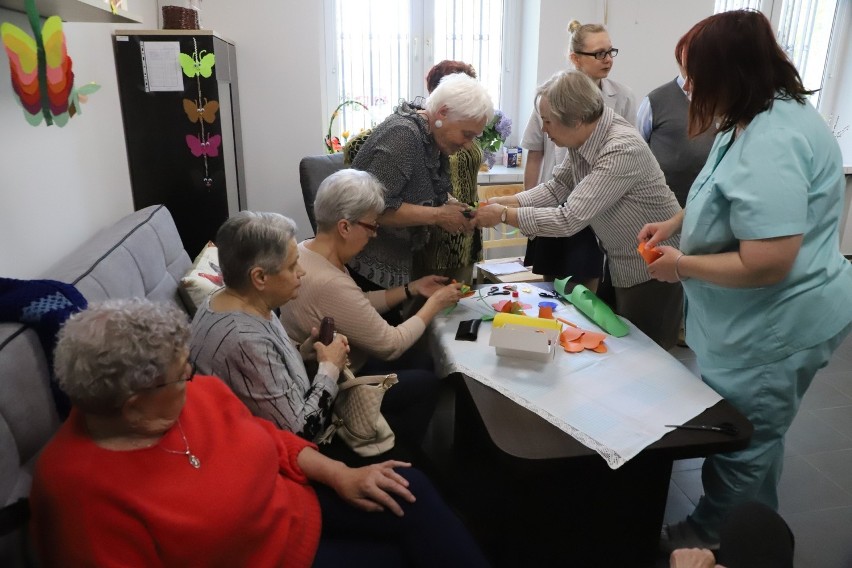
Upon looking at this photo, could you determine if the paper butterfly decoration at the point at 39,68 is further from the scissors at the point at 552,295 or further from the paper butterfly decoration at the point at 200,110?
the scissors at the point at 552,295

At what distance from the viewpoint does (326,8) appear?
152 inches

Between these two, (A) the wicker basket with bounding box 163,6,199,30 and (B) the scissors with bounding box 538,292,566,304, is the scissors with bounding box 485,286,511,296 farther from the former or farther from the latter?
(A) the wicker basket with bounding box 163,6,199,30

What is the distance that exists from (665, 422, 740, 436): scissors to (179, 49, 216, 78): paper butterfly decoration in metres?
2.49

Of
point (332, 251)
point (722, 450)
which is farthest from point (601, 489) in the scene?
point (332, 251)

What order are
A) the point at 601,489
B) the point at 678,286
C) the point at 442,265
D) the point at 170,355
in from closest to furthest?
the point at 170,355, the point at 601,489, the point at 678,286, the point at 442,265

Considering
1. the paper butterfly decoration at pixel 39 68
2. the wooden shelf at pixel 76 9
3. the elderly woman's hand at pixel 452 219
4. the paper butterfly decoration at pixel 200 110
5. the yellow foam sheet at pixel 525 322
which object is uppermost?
the wooden shelf at pixel 76 9

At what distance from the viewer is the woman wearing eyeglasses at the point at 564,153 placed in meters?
2.27

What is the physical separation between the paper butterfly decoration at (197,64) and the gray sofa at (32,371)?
1.20 metres

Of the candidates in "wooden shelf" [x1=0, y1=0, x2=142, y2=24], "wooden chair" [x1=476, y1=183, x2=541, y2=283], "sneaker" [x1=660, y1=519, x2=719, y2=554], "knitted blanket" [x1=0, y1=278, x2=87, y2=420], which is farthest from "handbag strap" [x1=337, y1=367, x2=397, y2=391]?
"wooden chair" [x1=476, y1=183, x2=541, y2=283]

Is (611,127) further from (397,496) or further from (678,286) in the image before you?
(397,496)

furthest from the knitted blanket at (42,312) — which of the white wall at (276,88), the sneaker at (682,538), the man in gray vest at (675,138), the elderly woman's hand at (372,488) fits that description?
the man in gray vest at (675,138)

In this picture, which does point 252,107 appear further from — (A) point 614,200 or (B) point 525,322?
(B) point 525,322

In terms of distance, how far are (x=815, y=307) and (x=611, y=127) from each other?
31.7 inches

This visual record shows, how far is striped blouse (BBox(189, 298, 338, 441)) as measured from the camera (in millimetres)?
1364
